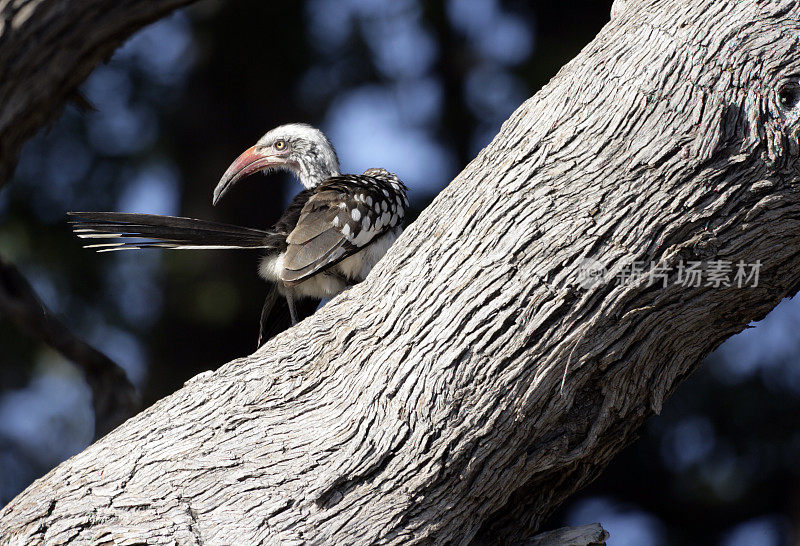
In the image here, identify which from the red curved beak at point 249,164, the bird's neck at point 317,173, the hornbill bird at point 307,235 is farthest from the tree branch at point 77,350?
the bird's neck at point 317,173

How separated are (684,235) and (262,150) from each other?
1876 millimetres

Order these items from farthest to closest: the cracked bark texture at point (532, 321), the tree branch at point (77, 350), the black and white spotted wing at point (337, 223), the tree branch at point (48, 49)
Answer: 1. the tree branch at point (77, 350)
2. the tree branch at point (48, 49)
3. the black and white spotted wing at point (337, 223)
4. the cracked bark texture at point (532, 321)

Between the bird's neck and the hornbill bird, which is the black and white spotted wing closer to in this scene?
the hornbill bird

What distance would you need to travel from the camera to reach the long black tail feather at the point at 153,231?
2.13 metres

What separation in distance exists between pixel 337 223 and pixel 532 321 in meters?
0.91

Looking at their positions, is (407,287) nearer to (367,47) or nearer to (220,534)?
(220,534)

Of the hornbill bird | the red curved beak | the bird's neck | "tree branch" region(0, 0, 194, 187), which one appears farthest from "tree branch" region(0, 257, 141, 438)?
the bird's neck

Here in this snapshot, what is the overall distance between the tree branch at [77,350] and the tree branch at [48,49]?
43 centimetres

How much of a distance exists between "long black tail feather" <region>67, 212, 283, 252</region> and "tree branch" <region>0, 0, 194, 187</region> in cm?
80

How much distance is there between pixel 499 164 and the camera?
6.17 ft

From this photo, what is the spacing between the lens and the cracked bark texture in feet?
5.69

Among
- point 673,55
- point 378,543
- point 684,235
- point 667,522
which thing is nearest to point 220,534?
point 378,543

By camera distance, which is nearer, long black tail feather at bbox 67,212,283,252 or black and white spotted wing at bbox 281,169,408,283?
long black tail feather at bbox 67,212,283,252

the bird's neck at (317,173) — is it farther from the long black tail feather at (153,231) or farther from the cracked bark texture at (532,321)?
the cracked bark texture at (532,321)
